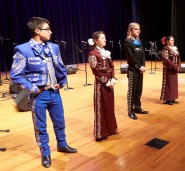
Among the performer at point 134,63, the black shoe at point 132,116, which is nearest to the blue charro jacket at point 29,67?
the performer at point 134,63

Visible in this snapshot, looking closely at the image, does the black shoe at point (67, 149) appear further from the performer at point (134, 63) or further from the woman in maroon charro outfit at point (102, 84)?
the performer at point (134, 63)

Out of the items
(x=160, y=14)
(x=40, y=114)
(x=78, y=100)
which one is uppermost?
(x=160, y=14)

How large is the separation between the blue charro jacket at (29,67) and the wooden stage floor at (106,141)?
88 centimetres

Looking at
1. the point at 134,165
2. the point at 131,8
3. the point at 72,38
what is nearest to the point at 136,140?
the point at 134,165

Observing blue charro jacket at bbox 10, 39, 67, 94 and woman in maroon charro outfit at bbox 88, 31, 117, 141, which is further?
woman in maroon charro outfit at bbox 88, 31, 117, 141

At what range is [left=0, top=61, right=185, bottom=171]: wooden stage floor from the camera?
273cm

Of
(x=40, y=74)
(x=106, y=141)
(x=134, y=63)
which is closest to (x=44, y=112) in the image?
(x=40, y=74)

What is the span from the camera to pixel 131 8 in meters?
13.3

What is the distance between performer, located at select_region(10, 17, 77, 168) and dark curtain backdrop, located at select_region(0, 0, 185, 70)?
775 cm

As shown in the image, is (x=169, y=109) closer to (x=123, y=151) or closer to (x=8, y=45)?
(x=123, y=151)

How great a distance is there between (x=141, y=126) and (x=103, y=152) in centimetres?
99

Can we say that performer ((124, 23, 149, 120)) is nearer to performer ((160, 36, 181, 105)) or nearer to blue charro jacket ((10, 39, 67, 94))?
performer ((160, 36, 181, 105))

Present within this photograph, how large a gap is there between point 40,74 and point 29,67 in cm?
12

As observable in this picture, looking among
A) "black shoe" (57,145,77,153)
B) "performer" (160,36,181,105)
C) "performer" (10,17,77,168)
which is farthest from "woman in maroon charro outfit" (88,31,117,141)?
"performer" (160,36,181,105)
